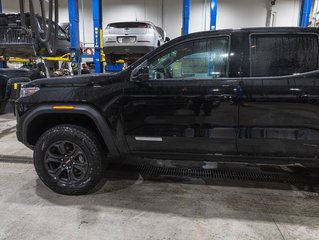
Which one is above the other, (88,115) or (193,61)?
(193,61)

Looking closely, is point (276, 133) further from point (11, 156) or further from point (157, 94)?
point (11, 156)

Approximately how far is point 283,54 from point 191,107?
1002mm

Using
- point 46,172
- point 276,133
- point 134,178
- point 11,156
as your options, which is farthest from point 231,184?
point 11,156

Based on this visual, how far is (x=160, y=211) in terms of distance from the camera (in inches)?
100.0

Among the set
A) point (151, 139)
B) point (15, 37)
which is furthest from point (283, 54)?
point (15, 37)

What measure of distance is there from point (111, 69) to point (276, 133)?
306 inches

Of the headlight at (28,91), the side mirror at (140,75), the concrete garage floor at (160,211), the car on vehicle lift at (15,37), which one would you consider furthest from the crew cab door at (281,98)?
the car on vehicle lift at (15,37)

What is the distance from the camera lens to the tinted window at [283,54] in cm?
241

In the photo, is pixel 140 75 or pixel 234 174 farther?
pixel 234 174

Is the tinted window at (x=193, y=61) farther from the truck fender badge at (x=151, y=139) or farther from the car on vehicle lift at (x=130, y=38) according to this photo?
the car on vehicle lift at (x=130, y=38)

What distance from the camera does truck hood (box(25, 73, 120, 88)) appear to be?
2638mm

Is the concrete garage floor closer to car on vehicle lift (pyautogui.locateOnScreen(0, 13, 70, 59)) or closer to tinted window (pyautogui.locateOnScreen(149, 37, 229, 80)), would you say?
tinted window (pyautogui.locateOnScreen(149, 37, 229, 80))

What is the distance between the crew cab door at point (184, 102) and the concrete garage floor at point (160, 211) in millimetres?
570

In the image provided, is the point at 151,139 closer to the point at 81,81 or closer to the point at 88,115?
the point at 88,115
